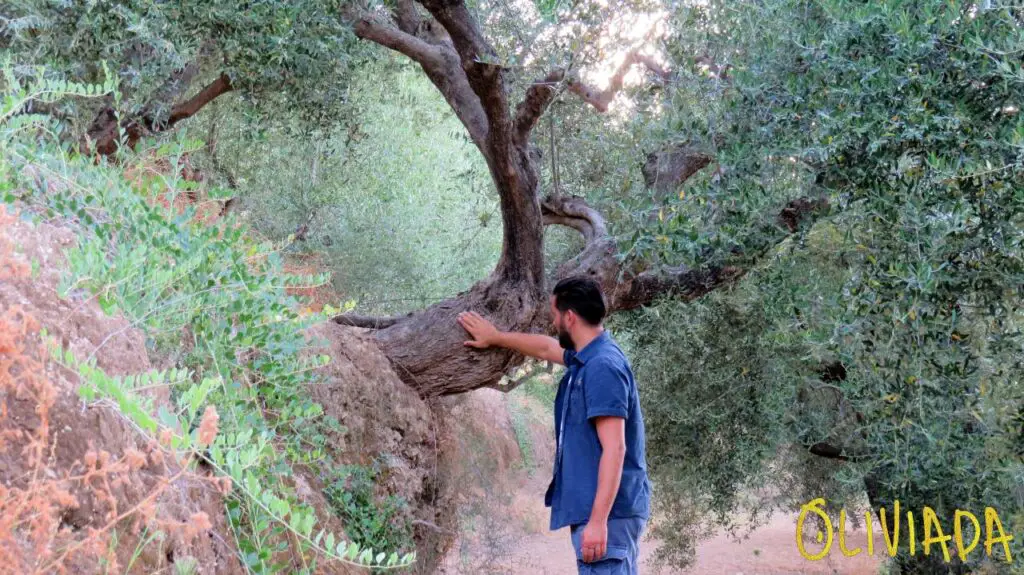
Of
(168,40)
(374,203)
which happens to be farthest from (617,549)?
(374,203)

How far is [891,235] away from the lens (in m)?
4.77

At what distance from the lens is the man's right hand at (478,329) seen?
685 cm

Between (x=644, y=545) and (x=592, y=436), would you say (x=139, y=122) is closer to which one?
(x=592, y=436)

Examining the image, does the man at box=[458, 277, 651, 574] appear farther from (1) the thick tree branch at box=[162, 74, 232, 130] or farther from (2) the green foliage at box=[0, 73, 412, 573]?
(1) the thick tree branch at box=[162, 74, 232, 130]

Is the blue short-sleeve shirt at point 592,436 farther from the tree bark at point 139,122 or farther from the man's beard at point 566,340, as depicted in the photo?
→ the tree bark at point 139,122

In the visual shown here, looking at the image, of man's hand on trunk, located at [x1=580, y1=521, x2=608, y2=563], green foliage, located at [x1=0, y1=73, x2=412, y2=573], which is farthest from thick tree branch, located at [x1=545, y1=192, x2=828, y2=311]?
green foliage, located at [x1=0, y1=73, x2=412, y2=573]

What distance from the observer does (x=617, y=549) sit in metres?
4.21

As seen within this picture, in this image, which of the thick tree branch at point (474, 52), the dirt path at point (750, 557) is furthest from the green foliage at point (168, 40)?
the dirt path at point (750, 557)

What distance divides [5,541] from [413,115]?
11.5 meters

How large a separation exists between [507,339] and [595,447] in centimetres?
222

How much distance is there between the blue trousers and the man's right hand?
2.64 m

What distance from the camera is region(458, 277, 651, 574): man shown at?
4.12 meters

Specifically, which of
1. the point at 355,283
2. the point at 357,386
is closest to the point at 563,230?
the point at 355,283

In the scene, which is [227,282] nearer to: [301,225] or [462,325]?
[462,325]
